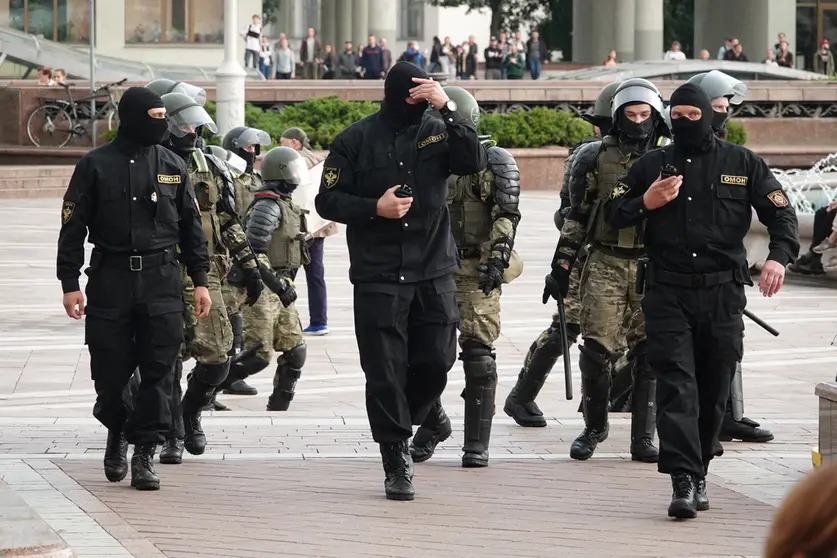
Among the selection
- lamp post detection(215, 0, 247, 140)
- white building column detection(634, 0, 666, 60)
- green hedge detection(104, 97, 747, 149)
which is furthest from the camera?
white building column detection(634, 0, 666, 60)

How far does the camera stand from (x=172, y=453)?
804 cm

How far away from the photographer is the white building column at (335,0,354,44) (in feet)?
207

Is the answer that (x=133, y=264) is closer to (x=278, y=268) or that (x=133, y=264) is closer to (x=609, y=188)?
(x=609, y=188)

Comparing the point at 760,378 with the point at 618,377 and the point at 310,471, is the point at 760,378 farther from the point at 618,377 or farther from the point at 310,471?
the point at 310,471

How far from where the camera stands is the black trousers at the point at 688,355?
676 centimetres

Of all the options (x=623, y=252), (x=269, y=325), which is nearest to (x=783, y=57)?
(x=269, y=325)

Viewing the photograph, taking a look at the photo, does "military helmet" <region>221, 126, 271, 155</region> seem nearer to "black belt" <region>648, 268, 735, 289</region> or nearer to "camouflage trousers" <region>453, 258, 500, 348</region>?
"camouflage trousers" <region>453, 258, 500, 348</region>

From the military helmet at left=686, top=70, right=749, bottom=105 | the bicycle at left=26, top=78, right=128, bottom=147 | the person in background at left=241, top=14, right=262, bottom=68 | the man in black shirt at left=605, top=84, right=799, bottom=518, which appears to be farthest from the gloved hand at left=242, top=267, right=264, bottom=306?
the person in background at left=241, top=14, right=262, bottom=68

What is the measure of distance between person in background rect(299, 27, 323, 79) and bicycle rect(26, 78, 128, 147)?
16360 mm

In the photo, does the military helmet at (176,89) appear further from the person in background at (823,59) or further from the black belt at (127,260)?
the person in background at (823,59)

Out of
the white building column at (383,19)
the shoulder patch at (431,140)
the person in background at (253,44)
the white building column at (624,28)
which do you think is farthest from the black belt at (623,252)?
the white building column at (383,19)

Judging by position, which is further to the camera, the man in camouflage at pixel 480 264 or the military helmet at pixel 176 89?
the military helmet at pixel 176 89

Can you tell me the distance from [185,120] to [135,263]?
111 centimetres

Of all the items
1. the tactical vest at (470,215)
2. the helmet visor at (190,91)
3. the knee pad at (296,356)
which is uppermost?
the helmet visor at (190,91)
